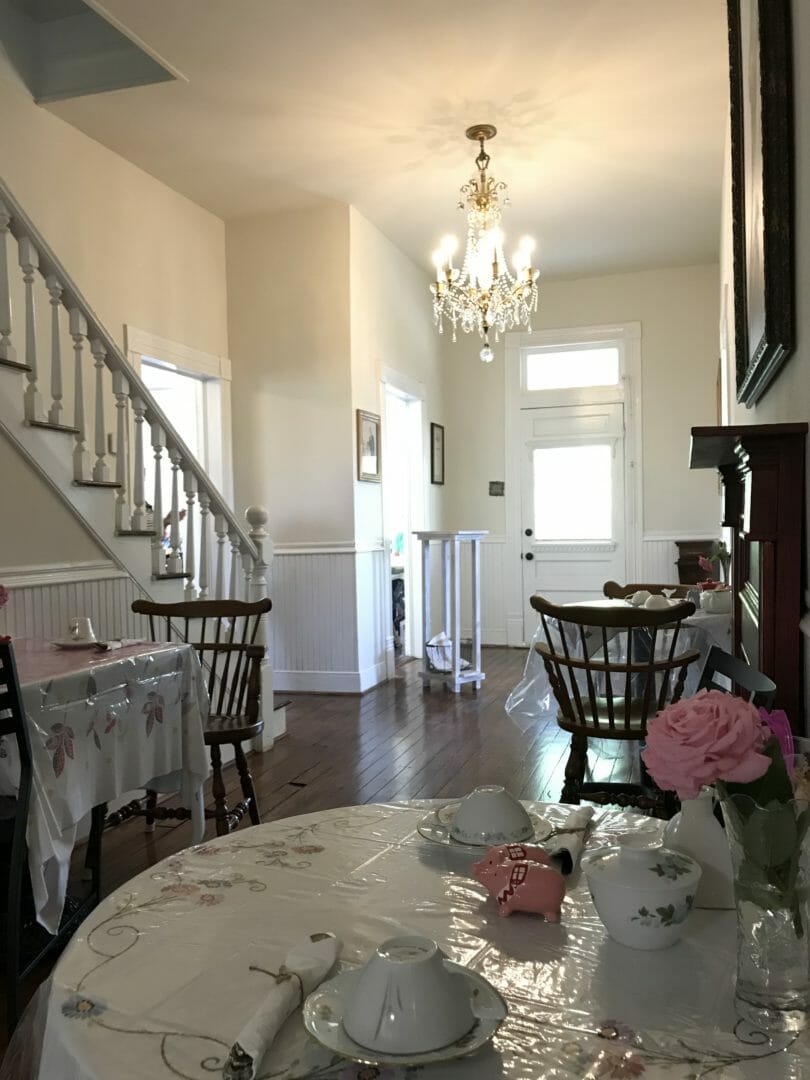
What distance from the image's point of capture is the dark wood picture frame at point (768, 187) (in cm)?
171

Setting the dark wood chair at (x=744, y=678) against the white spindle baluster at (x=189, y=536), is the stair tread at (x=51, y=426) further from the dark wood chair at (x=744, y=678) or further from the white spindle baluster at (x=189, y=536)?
the dark wood chair at (x=744, y=678)

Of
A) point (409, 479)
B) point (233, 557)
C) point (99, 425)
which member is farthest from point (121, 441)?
point (409, 479)

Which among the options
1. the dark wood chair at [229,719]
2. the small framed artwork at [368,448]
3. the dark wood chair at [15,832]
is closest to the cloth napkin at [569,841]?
the dark wood chair at [15,832]

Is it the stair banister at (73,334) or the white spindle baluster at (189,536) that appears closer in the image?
the stair banister at (73,334)

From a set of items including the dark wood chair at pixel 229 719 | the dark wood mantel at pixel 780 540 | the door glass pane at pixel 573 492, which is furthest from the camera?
the door glass pane at pixel 573 492

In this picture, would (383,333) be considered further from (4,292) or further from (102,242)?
(4,292)

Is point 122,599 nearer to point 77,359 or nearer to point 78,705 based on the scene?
point 77,359

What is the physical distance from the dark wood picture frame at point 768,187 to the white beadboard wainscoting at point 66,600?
7.86 feet

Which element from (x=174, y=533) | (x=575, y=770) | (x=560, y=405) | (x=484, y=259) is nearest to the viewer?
(x=575, y=770)

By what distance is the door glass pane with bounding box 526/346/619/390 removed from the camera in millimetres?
7395

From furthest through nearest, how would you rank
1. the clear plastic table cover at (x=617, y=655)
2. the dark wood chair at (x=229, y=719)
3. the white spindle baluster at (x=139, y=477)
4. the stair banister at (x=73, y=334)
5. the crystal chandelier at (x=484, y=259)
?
the crystal chandelier at (x=484, y=259)
the white spindle baluster at (x=139, y=477)
the clear plastic table cover at (x=617, y=655)
the stair banister at (x=73, y=334)
the dark wood chair at (x=229, y=719)

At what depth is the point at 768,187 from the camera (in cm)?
176

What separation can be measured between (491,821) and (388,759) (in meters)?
3.07

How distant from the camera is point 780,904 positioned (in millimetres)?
710
